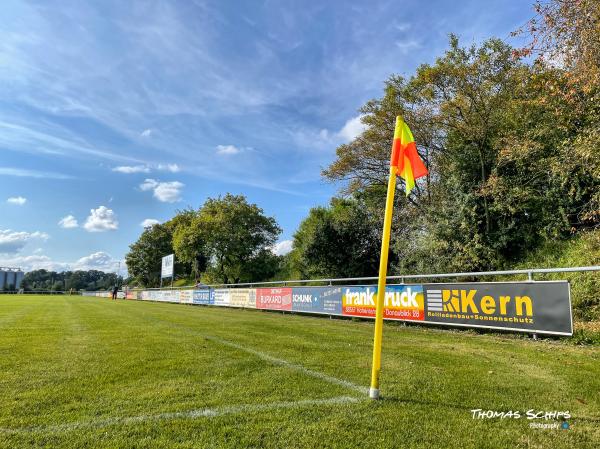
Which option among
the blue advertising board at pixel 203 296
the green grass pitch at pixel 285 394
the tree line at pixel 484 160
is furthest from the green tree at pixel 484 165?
the blue advertising board at pixel 203 296

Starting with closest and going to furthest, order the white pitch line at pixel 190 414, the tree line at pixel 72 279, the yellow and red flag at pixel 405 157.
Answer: the white pitch line at pixel 190 414 < the yellow and red flag at pixel 405 157 < the tree line at pixel 72 279

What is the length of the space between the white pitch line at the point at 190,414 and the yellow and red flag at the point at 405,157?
8.09 feet

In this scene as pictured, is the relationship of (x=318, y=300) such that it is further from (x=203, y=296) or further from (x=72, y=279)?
(x=72, y=279)

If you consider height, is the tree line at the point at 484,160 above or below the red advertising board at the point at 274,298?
above

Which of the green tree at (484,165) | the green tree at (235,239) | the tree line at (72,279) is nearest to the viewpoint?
the green tree at (484,165)

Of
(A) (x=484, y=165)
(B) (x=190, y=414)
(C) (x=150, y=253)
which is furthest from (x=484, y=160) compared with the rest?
(C) (x=150, y=253)

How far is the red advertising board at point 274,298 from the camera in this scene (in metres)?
18.1

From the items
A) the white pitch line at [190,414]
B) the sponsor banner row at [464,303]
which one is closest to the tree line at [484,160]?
the sponsor banner row at [464,303]

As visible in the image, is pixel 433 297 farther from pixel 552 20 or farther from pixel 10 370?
pixel 10 370

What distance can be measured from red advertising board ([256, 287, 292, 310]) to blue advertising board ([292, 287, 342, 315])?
592mm

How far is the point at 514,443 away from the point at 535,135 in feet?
46.8

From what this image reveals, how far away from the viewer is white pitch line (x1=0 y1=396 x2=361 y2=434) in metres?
3.27

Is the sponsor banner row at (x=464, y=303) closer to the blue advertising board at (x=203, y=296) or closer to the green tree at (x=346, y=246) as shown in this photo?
the green tree at (x=346, y=246)

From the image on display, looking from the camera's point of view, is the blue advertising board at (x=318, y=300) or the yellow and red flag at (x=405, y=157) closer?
the yellow and red flag at (x=405, y=157)
